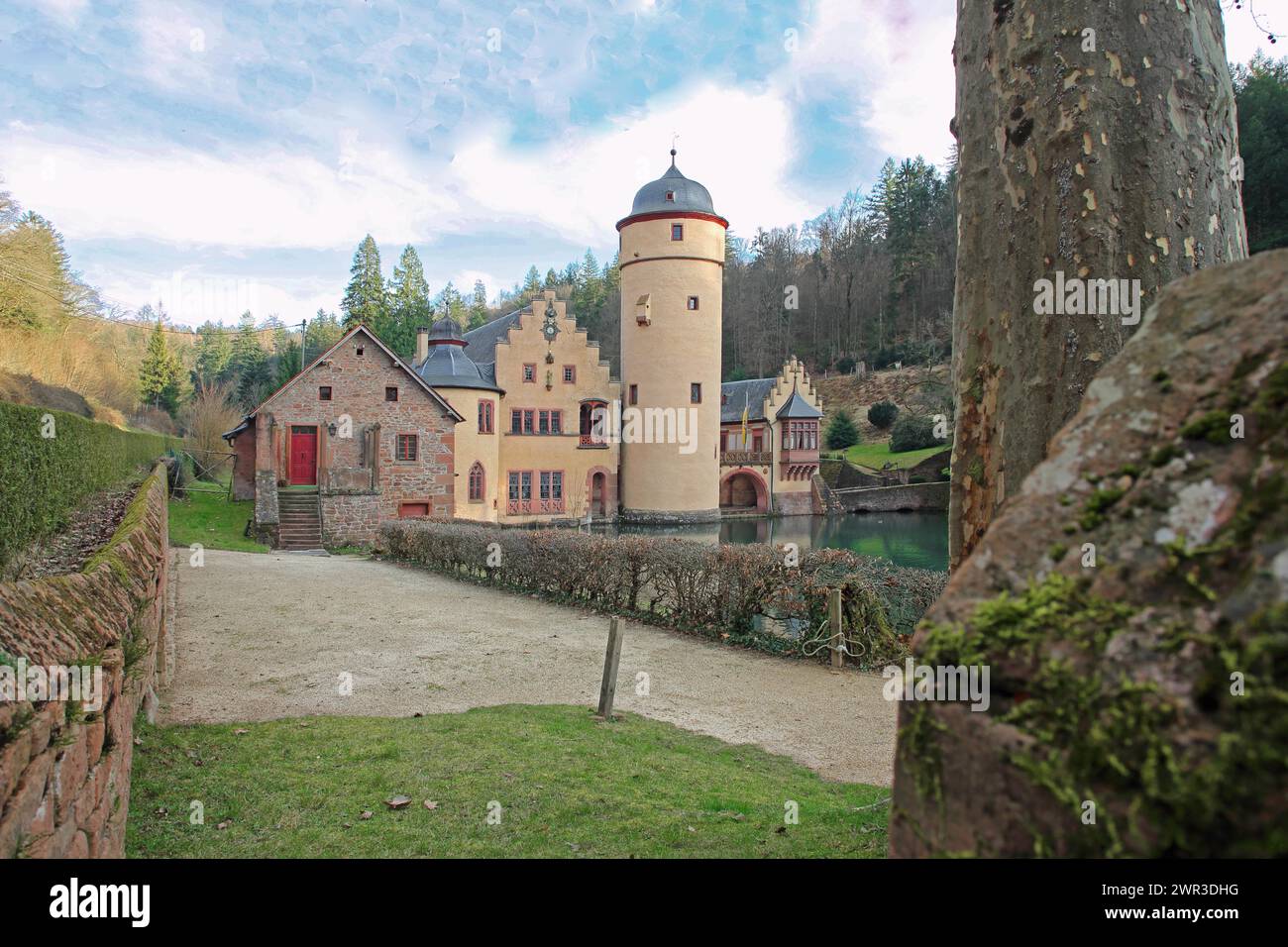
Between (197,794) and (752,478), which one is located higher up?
(752,478)

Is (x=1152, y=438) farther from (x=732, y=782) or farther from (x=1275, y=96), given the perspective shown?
(x=1275, y=96)

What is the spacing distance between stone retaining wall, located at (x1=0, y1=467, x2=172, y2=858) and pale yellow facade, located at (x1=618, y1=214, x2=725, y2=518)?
38641 millimetres

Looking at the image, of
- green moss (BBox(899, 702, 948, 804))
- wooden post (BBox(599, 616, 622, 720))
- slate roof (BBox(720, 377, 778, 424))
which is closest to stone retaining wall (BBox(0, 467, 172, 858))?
green moss (BBox(899, 702, 948, 804))

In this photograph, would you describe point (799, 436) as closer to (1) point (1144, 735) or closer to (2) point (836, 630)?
(2) point (836, 630)

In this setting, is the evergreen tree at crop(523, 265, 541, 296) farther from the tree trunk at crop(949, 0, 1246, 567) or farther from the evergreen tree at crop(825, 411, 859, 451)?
the tree trunk at crop(949, 0, 1246, 567)

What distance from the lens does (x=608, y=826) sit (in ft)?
16.1

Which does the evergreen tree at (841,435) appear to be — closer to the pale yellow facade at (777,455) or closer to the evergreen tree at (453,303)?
the pale yellow facade at (777,455)

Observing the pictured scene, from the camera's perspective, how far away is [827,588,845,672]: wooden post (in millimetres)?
12188

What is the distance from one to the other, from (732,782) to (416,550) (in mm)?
18467

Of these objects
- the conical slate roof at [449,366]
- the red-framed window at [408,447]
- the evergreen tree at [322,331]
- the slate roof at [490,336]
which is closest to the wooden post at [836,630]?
the red-framed window at [408,447]

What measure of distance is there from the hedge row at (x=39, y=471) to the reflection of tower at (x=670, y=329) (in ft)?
107

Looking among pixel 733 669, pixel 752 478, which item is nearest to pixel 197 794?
pixel 733 669

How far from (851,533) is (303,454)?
91.3 ft
